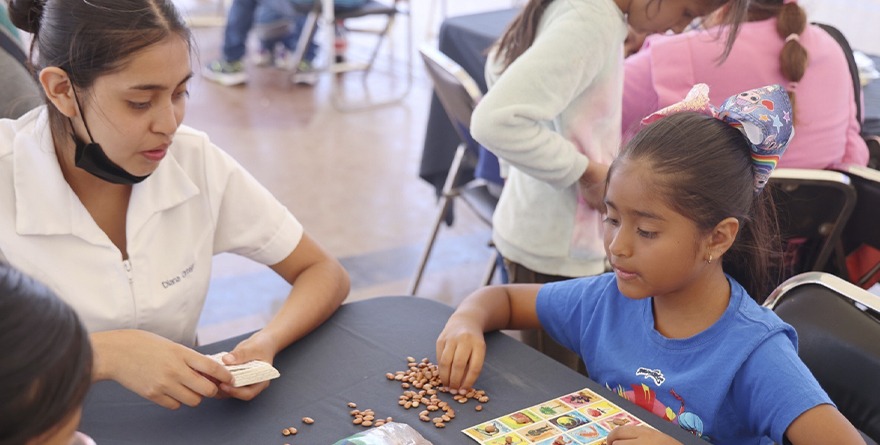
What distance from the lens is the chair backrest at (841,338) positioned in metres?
1.42

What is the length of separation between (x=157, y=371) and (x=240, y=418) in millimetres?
135

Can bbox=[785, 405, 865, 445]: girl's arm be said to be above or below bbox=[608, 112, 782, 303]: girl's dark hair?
below

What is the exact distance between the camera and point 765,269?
1.56m

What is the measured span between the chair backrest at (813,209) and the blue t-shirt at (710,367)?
0.84 meters

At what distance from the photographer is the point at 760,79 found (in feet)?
7.50

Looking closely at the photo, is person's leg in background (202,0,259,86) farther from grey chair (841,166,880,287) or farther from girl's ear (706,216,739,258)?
girl's ear (706,216,739,258)

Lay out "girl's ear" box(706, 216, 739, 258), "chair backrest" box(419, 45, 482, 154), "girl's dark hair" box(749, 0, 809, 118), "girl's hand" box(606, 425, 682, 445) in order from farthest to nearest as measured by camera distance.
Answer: "chair backrest" box(419, 45, 482, 154), "girl's dark hair" box(749, 0, 809, 118), "girl's ear" box(706, 216, 739, 258), "girl's hand" box(606, 425, 682, 445)

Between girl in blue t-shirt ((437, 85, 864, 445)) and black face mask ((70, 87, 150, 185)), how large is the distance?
0.58m

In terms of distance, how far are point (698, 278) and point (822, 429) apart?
0.30 meters

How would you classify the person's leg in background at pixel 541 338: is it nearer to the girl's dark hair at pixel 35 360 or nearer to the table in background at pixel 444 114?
the girl's dark hair at pixel 35 360

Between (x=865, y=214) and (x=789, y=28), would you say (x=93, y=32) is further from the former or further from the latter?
(x=865, y=214)

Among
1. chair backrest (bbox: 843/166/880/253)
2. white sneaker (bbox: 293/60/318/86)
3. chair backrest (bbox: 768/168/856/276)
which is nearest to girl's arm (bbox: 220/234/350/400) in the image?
chair backrest (bbox: 768/168/856/276)

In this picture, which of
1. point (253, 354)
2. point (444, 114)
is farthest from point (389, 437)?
point (444, 114)

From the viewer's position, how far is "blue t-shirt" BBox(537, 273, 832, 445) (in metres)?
1.29
